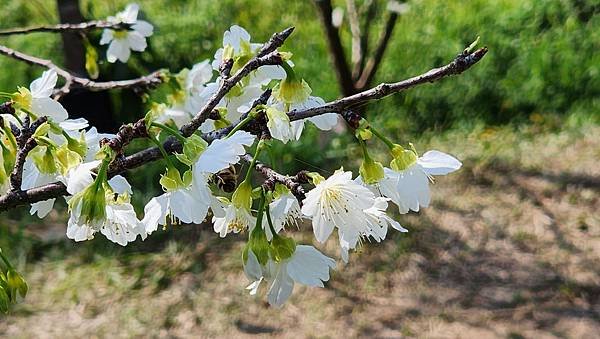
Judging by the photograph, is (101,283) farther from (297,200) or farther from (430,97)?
(297,200)

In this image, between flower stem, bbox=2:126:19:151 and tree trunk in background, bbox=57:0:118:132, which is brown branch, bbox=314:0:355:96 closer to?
tree trunk in background, bbox=57:0:118:132

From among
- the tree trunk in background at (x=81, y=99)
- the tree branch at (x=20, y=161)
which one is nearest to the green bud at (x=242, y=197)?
the tree branch at (x=20, y=161)

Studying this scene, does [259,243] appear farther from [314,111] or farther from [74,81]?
[74,81]

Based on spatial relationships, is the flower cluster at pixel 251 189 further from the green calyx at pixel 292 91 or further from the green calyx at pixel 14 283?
the green calyx at pixel 14 283

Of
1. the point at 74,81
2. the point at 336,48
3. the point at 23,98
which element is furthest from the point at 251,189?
the point at 336,48

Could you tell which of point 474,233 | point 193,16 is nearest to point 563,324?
point 474,233

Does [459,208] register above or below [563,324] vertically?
above
